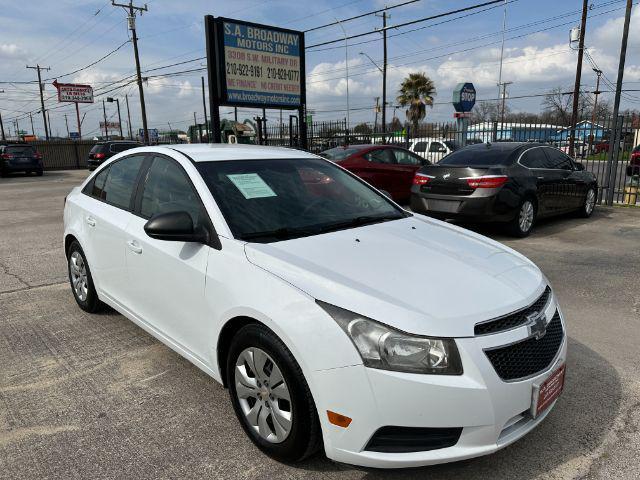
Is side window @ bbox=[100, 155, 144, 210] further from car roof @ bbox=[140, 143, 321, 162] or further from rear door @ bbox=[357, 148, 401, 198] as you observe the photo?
rear door @ bbox=[357, 148, 401, 198]

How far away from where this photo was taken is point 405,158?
11.8m

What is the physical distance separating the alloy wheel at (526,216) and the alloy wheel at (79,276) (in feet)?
20.5

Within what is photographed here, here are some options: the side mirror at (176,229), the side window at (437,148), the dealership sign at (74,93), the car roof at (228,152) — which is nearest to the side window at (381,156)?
the car roof at (228,152)

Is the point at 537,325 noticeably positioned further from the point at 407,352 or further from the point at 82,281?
the point at 82,281

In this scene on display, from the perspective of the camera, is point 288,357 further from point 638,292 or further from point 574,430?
point 638,292

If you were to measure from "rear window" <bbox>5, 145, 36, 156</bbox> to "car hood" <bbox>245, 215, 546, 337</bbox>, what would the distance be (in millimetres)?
25104

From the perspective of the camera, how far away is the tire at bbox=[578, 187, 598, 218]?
9.46m

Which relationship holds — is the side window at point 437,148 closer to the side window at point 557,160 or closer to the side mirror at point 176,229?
the side window at point 557,160

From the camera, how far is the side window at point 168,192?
3051 millimetres

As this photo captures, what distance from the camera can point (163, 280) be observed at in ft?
10.1

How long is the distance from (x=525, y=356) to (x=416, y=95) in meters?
37.3

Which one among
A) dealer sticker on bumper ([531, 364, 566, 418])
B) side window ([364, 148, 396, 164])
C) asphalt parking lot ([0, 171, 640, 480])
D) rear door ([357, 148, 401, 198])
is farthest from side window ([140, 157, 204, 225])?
side window ([364, 148, 396, 164])

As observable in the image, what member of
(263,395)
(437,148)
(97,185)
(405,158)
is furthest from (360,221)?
(437,148)

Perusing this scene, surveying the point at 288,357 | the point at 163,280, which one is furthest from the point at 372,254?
the point at 163,280
